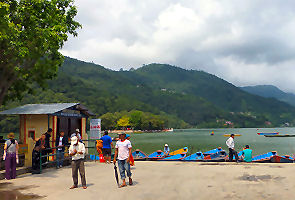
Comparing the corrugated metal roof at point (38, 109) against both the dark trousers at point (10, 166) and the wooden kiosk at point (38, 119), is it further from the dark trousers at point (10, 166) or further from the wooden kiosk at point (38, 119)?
the dark trousers at point (10, 166)

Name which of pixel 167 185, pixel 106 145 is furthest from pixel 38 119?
pixel 167 185

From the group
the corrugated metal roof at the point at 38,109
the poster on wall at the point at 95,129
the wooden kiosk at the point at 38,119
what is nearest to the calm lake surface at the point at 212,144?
the poster on wall at the point at 95,129

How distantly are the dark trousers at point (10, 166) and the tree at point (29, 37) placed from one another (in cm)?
490

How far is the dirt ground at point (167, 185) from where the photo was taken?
29.6ft

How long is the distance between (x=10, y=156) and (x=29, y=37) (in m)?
6.30

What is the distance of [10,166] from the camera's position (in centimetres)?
1188

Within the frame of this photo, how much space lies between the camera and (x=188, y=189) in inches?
389

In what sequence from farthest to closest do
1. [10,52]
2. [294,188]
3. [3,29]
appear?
1. [10,52]
2. [3,29]
3. [294,188]

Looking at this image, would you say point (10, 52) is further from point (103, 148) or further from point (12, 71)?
point (103, 148)

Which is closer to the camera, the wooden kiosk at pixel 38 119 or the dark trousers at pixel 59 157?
the dark trousers at pixel 59 157

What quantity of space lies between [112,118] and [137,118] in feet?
54.8

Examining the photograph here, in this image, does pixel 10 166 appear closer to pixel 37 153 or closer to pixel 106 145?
pixel 37 153

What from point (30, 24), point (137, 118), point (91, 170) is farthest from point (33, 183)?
point (137, 118)

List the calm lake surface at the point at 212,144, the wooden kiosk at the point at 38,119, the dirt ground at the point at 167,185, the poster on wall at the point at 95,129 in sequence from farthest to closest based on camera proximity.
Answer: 1. the calm lake surface at the point at 212,144
2. the poster on wall at the point at 95,129
3. the wooden kiosk at the point at 38,119
4. the dirt ground at the point at 167,185
